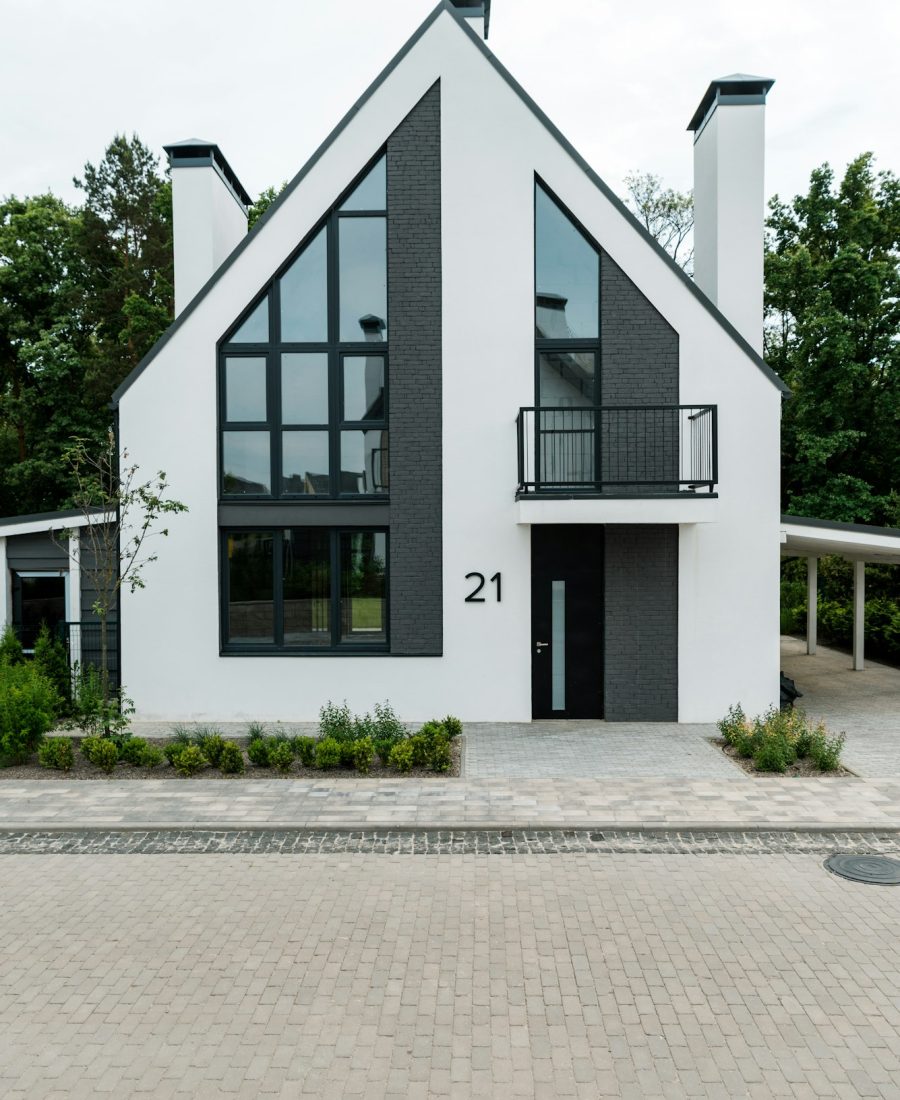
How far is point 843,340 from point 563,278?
1318cm

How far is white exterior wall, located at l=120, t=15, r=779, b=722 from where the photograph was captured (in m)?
12.4

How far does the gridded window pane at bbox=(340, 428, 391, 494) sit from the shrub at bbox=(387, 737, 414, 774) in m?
4.14

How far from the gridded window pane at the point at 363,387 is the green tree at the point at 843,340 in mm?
14674

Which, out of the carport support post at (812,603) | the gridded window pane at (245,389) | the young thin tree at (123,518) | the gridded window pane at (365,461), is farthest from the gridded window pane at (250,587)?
the carport support post at (812,603)

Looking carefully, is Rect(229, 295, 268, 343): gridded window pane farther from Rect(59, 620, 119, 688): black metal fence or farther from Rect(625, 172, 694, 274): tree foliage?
Rect(625, 172, 694, 274): tree foliage

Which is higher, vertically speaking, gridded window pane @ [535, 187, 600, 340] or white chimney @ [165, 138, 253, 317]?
white chimney @ [165, 138, 253, 317]

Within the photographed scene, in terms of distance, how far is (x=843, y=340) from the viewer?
22.8 m

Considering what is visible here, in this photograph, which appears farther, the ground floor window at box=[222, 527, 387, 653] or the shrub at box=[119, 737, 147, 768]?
the ground floor window at box=[222, 527, 387, 653]

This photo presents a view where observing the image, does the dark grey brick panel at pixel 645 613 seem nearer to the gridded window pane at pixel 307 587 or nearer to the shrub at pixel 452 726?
the shrub at pixel 452 726

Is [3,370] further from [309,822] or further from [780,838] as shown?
[780,838]

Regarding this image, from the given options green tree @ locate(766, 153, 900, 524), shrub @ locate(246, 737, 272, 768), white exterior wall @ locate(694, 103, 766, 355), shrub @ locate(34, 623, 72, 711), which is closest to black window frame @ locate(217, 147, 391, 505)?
shrub @ locate(34, 623, 72, 711)

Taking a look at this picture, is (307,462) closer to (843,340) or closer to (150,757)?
(150,757)

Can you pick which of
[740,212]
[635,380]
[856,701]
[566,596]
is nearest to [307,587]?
[566,596]

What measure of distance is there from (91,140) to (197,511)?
25.0m
